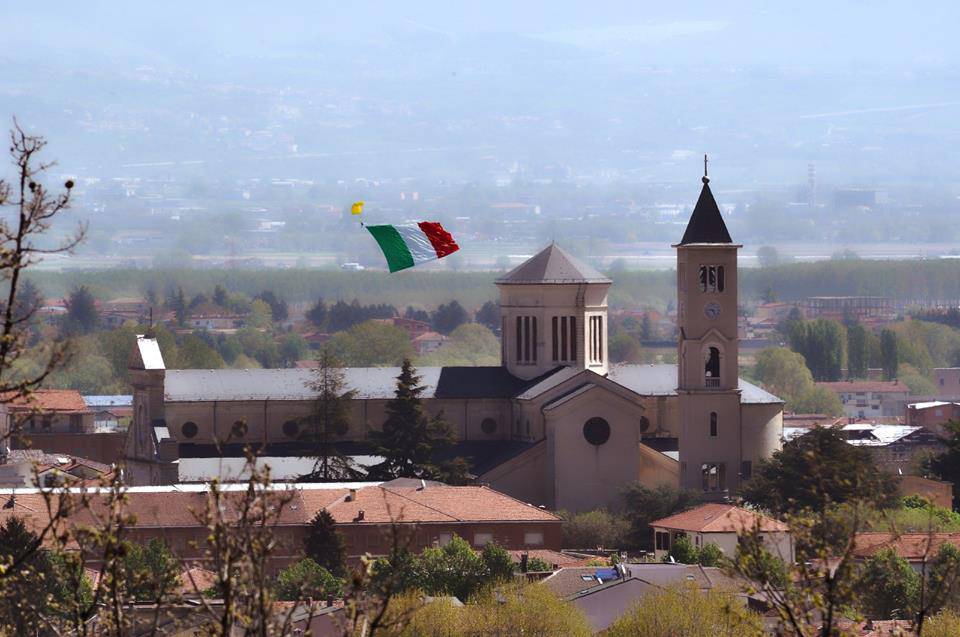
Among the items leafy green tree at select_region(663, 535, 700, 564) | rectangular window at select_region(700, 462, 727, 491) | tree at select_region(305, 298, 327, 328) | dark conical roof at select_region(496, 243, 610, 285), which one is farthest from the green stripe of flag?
tree at select_region(305, 298, 327, 328)

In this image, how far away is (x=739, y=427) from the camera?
65.4 m

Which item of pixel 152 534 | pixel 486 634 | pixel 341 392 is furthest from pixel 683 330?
pixel 486 634

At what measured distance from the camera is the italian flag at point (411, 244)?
4022 centimetres

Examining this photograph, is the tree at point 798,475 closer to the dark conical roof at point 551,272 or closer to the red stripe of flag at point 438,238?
the dark conical roof at point 551,272

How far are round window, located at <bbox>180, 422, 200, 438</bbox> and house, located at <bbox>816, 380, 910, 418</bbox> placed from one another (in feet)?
216

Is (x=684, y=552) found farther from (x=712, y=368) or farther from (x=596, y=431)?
(x=712, y=368)

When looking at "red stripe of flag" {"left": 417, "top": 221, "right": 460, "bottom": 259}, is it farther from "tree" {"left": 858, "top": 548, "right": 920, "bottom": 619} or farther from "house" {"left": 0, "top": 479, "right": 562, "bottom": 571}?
"house" {"left": 0, "top": 479, "right": 562, "bottom": 571}

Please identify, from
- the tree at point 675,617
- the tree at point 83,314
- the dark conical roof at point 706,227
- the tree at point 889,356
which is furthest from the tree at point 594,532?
the tree at point 83,314

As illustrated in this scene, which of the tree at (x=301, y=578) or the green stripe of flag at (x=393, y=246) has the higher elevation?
the green stripe of flag at (x=393, y=246)

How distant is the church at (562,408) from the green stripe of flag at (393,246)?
2313 centimetres

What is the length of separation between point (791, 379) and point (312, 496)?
76.9 m

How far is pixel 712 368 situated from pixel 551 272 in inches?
207

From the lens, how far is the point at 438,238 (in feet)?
133

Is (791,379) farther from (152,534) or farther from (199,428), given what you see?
(152,534)
